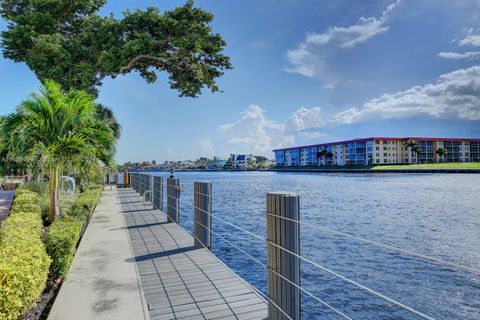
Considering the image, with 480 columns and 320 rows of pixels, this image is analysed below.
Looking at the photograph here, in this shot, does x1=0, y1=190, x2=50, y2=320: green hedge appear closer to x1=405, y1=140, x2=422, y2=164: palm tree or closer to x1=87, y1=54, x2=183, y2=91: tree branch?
x1=87, y1=54, x2=183, y2=91: tree branch

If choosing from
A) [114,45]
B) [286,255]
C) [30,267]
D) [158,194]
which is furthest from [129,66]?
[286,255]

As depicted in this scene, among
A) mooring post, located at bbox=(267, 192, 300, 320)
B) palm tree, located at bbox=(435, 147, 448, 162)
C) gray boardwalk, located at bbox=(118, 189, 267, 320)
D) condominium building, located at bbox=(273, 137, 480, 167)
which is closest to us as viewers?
mooring post, located at bbox=(267, 192, 300, 320)

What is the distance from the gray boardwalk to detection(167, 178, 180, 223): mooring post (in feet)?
5.25

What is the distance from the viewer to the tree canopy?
1689cm

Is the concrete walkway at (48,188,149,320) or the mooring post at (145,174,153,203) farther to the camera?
the mooring post at (145,174,153,203)

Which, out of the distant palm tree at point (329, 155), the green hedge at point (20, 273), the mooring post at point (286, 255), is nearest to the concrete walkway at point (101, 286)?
the green hedge at point (20, 273)

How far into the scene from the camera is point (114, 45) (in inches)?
695

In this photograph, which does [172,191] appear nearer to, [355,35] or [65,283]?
[65,283]

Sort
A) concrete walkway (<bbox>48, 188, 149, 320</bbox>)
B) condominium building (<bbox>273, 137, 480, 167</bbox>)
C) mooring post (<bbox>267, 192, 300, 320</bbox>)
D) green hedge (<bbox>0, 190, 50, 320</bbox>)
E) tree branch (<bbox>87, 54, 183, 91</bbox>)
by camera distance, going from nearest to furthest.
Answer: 1. green hedge (<bbox>0, 190, 50, 320</bbox>)
2. mooring post (<bbox>267, 192, 300, 320</bbox>)
3. concrete walkway (<bbox>48, 188, 149, 320</bbox>)
4. tree branch (<bbox>87, 54, 183, 91</bbox>)
5. condominium building (<bbox>273, 137, 480, 167</bbox>)

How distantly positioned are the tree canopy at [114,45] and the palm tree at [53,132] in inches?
338

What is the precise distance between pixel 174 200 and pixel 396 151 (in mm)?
123742

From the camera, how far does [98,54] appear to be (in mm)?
18328

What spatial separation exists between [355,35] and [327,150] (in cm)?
10164

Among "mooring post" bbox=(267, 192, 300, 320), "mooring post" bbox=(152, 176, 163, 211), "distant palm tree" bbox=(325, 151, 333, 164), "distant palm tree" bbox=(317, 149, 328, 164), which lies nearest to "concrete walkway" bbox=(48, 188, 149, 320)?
"mooring post" bbox=(267, 192, 300, 320)
